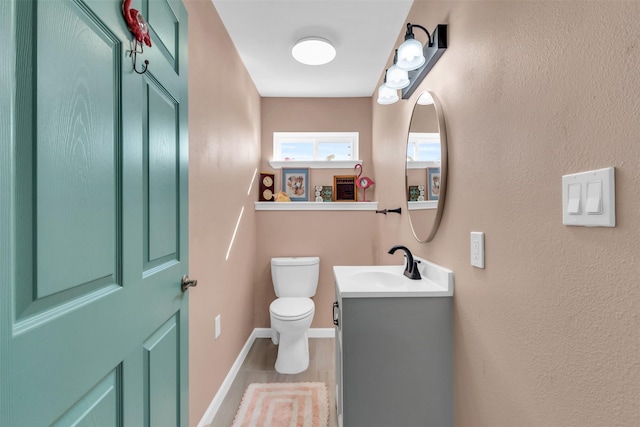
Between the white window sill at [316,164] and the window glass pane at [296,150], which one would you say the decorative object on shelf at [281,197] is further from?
the window glass pane at [296,150]

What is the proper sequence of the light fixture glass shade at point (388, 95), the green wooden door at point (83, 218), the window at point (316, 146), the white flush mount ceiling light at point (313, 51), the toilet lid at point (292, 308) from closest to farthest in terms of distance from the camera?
the green wooden door at point (83, 218), the light fixture glass shade at point (388, 95), the white flush mount ceiling light at point (313, 51), the toilet lid at point (292, 308), the window at point (316, 146)

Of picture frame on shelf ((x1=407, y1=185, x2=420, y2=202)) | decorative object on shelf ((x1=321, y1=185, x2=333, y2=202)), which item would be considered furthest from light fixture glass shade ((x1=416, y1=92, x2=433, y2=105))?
decorative object on shelf ((x1=321, y1=185, x2=333, y2=202))

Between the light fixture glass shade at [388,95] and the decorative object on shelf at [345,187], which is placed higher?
the light fixture glass shade at [388,95]

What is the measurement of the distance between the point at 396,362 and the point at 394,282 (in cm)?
44

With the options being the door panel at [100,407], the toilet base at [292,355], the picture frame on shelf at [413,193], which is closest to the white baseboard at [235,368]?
the toilet base at [292,355]

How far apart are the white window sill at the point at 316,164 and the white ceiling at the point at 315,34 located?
2.33ft

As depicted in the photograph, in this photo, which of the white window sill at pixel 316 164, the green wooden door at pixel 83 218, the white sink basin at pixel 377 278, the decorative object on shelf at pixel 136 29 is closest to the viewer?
the green wooden door at pixel 83 218

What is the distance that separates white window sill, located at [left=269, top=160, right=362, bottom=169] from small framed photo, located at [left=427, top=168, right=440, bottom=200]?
5.14 ft

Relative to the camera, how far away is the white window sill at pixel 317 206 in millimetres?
2861

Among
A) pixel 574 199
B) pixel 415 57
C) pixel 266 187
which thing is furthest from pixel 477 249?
pixel 266 187

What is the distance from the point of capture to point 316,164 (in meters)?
3.00

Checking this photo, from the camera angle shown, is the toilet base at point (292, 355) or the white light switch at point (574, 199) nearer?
the white light switch at point (574, 199)

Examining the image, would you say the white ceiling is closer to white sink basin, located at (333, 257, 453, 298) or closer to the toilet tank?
white sink basin, located at (333, 257, 453, 298)

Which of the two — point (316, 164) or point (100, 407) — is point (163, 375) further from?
point (316, 164)
